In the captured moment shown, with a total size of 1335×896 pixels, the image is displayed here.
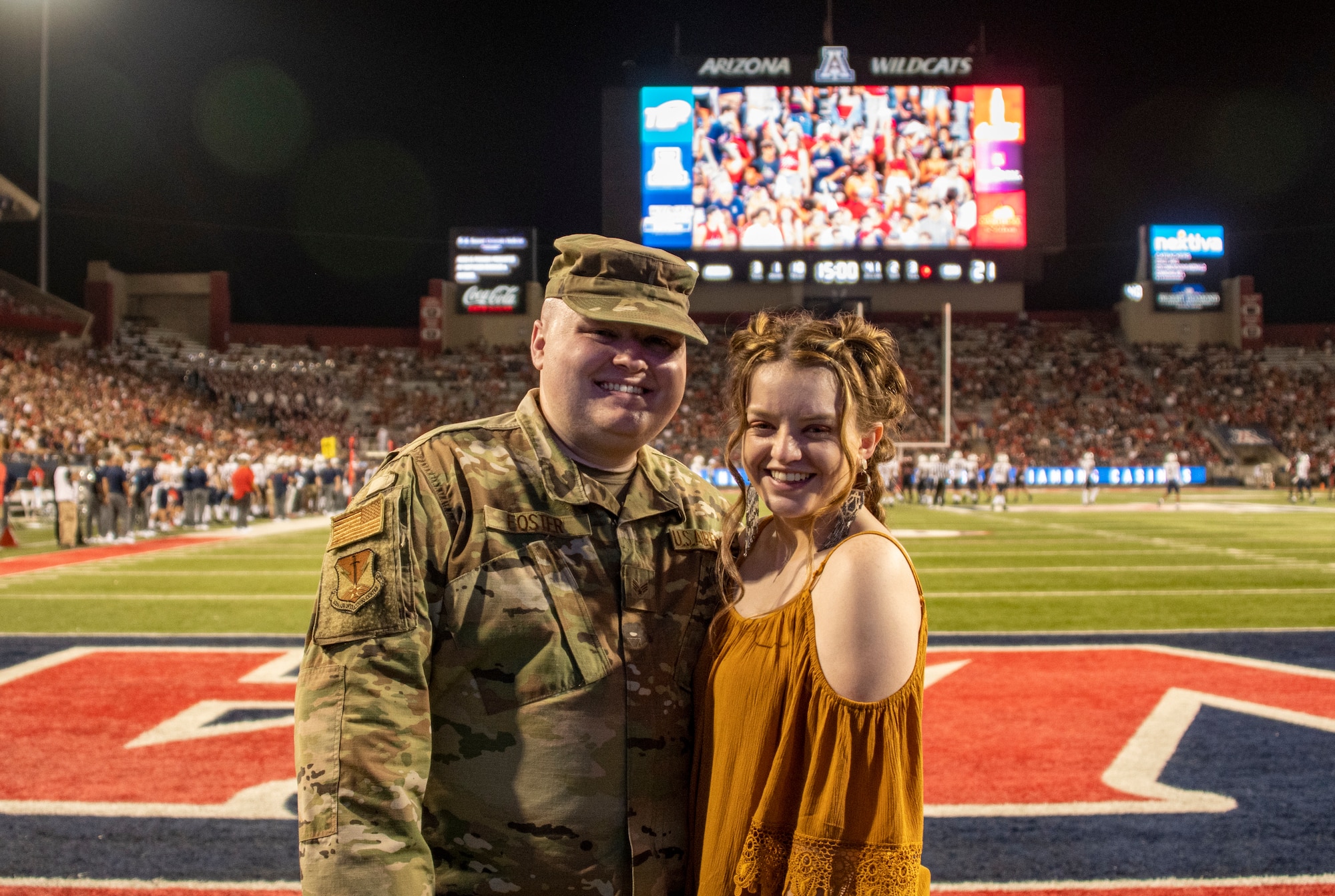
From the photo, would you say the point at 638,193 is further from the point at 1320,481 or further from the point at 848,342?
the point at 848,342

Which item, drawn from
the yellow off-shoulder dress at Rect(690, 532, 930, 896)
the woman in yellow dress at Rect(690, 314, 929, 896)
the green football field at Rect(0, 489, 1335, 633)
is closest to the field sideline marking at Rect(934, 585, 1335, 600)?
the green football field at Rect(0, 489, 1335, 633)

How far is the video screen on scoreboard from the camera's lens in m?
35.2

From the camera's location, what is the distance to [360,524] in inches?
72.3

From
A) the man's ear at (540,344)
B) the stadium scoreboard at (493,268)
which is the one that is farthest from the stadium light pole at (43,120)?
the man's ear at (540,344)

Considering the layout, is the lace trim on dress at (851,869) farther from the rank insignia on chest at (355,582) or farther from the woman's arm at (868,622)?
the rank insignia on chest at (355,582)

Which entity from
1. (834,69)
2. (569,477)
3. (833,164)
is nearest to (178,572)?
(569,477)

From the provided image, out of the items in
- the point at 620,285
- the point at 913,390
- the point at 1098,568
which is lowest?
the point at 1098,568

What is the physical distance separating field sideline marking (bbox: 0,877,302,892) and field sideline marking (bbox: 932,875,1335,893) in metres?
2.37

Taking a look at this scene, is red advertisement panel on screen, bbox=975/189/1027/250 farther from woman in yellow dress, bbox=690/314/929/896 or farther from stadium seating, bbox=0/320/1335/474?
woman in yellow dress, bbox=690/314/929/896

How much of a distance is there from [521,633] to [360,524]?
36 cm

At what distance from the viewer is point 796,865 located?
69.3 inches

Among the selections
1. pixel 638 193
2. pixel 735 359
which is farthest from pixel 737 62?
pixel 735 359

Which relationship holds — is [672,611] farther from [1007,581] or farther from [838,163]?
[838,163]

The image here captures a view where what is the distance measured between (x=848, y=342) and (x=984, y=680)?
522 cm
